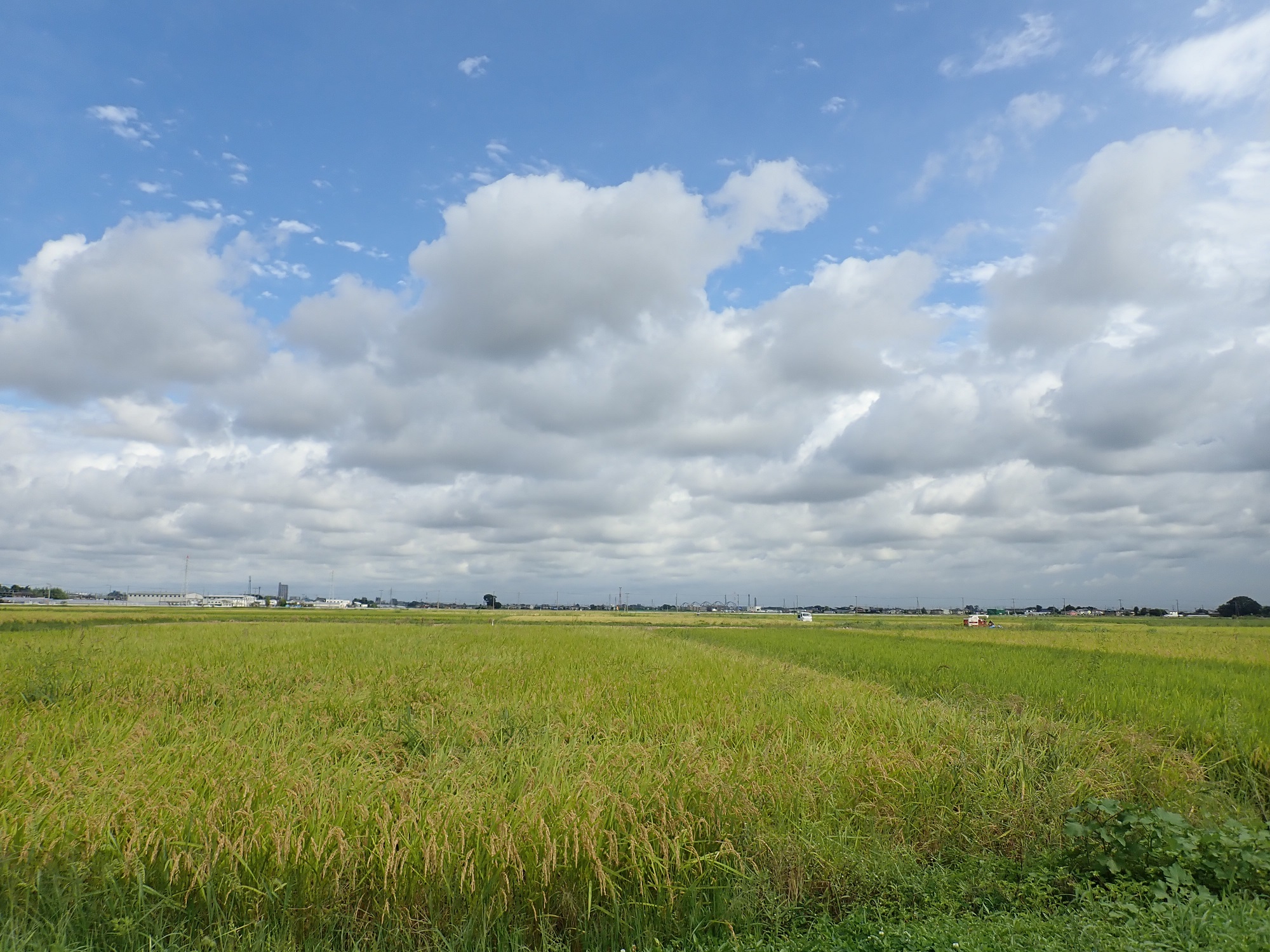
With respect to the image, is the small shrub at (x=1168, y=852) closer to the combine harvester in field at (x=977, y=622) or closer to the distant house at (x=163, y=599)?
the combine harvester in field at (x=977, y=622)

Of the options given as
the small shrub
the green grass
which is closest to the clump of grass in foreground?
the small shrub

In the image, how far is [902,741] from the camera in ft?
24.4

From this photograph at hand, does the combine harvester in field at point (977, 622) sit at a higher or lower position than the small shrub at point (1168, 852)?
lower

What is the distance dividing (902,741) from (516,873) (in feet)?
15.1

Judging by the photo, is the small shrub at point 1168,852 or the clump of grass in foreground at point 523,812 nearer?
the clump of grass in foreground at point 523,812

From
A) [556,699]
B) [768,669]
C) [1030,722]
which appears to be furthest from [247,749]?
[768,669]

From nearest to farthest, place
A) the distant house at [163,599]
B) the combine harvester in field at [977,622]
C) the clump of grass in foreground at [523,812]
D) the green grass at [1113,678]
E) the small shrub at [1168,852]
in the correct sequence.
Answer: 1. the clump of grass in foreground at [523,812]
2. the small shrub at [1168,852]
3. the green grass at [1113,678]
4. the combine harvester in field at [977,622]
5. the distant house at [163,599]

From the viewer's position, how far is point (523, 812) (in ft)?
16.5

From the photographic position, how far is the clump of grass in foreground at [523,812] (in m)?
4.59

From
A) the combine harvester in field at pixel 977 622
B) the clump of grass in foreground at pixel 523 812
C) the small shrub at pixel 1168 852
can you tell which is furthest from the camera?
the combine harvester in field at pixel 977 622

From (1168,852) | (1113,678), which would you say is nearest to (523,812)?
(1168,852)

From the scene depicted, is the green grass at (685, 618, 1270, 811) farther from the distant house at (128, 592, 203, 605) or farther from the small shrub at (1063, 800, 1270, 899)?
the distant house at (128, 592, 203, 605)

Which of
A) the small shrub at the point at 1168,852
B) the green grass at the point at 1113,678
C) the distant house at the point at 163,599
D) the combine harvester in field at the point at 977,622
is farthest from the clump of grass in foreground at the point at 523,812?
the distant house at the point at 163,599

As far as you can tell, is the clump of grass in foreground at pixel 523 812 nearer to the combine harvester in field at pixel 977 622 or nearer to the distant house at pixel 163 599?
the combine harvester in field at pixel 977 622
